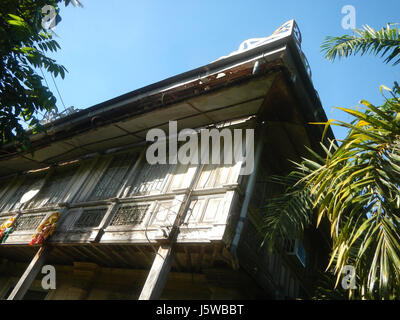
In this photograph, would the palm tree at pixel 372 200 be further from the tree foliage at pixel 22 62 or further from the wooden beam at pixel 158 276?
the tree foliage at pixel 22 62

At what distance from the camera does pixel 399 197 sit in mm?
3256

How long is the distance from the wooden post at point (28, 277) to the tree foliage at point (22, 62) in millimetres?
3257

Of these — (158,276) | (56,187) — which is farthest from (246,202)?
(56,187)

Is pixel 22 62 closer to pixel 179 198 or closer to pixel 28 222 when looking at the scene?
pixel 179 198

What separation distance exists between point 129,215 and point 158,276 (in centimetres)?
196

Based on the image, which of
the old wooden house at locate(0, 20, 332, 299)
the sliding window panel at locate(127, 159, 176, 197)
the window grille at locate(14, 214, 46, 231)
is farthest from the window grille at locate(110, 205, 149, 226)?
the window grille at locate(14, 214, 46, 231)

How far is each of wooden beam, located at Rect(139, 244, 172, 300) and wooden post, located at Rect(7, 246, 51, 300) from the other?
367 centimetres

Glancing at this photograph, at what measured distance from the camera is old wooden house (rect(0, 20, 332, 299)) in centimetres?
568

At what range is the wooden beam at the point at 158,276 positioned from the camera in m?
4.96

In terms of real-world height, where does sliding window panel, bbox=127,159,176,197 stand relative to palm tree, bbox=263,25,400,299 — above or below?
above

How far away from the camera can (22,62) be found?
5.25 metres

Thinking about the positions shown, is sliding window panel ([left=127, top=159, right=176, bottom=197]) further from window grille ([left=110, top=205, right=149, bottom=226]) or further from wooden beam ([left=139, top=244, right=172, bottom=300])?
wooden beam ([left=139, top=244, right=172, bottom=300])
